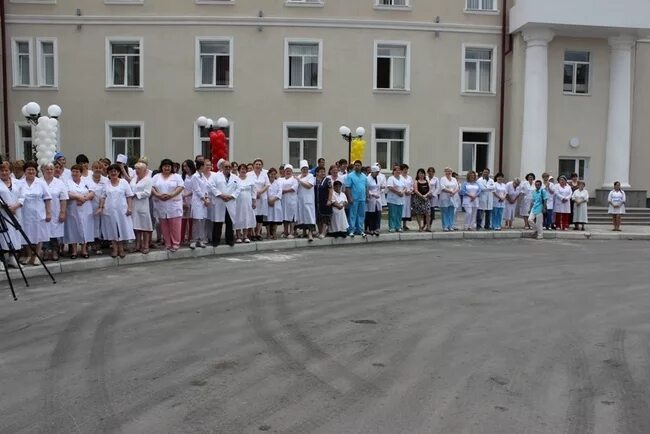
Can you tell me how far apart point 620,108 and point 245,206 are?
1921 cm

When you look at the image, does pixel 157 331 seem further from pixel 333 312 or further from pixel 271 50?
pixel 271 50

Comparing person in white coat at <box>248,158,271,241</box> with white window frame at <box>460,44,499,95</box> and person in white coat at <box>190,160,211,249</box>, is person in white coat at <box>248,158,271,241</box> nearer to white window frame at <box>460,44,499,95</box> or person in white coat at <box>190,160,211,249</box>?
person in white coat at <box>190,160,211,249</box>

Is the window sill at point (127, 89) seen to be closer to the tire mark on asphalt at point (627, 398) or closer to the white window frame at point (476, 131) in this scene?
the white window frame at point (476, 131)

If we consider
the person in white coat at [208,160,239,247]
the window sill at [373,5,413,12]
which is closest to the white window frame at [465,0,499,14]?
the window sill at [373,5,413,12]

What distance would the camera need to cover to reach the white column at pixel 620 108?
2694 centimetres

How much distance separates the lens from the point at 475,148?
28.2 meters

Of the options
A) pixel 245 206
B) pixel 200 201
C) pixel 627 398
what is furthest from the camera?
pixel 245 206

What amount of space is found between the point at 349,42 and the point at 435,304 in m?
20.1

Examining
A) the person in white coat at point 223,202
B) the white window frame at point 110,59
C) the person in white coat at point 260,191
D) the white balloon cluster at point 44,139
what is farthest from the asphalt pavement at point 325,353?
the white window frame at point 110,59

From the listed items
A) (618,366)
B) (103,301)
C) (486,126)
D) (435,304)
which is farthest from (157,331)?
(486,126)

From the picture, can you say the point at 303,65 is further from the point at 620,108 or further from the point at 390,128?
the point at 620,108

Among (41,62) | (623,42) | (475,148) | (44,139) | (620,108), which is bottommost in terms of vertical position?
(44,139)

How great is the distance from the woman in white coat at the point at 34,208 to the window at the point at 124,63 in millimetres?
16232

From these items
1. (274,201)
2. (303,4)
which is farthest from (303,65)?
(274,201)
